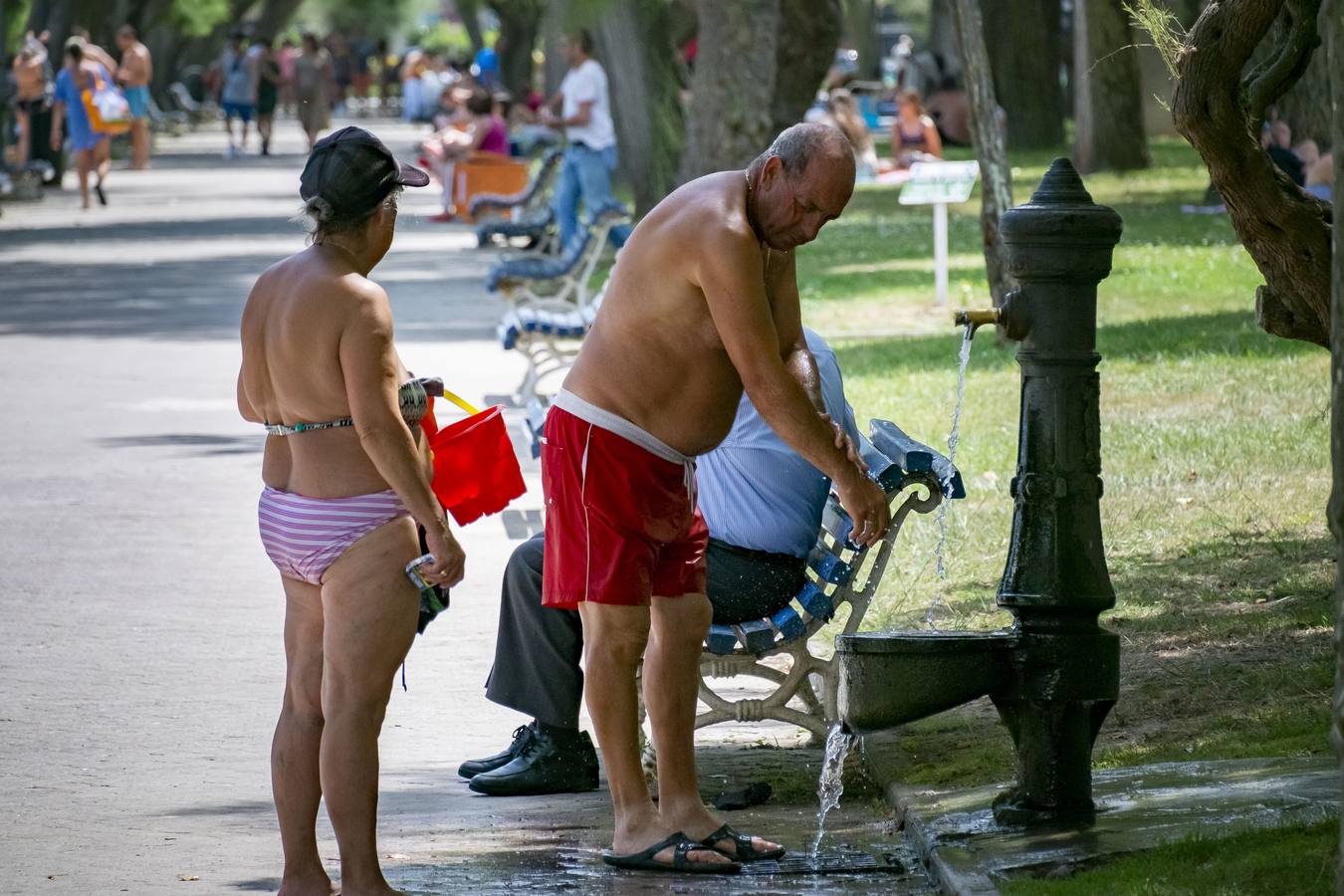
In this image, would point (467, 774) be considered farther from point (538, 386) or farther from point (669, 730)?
point (538, 386)

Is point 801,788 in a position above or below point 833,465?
below

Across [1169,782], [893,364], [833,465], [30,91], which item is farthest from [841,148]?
[30,91]

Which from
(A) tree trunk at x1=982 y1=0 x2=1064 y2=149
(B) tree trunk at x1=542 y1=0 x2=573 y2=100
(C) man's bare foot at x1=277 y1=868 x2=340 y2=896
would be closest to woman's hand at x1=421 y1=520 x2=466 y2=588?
(C) man's bare foot at x1=277 y1=868 x2=340 y2=896

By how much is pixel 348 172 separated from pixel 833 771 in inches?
85.2

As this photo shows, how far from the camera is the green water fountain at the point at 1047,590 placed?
4871mm

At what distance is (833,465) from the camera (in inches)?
194

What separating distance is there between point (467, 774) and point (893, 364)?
25.7ft

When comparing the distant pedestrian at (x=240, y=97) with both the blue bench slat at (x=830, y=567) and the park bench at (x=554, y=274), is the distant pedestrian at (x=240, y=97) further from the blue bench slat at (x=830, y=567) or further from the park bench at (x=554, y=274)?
the blue bench slat at (x=830, y=567)

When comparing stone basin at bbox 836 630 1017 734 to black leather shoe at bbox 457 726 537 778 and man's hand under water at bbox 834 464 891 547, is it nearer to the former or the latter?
man's hand under water at bbox 834 464 891 547

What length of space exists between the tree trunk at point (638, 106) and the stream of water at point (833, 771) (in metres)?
18.9

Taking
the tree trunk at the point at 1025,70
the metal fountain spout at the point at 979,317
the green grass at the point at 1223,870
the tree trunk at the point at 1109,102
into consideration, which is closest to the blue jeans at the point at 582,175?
the tree trunk at the point at 1109,102

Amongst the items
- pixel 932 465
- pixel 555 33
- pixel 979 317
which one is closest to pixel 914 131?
Answer: pixel 555 33

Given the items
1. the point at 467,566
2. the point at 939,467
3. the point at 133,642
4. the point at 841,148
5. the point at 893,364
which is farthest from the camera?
the point at 893,364

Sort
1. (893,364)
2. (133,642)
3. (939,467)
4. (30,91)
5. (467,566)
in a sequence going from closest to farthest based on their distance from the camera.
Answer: (939,467) < (133,642) < (467,566) < (893,364) < (30,91)
